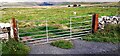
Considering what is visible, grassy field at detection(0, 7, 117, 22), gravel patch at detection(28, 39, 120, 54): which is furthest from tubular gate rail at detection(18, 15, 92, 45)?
gravel patch at detection(28, 39, 120, 54)

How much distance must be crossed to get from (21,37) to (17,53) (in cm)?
106

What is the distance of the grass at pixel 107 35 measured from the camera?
7.18 meters

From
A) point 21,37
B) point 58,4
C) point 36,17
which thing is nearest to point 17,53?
point 21,37

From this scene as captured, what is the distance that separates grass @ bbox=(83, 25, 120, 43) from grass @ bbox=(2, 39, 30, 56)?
6.85 feet

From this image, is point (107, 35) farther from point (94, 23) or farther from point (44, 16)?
point (44, 16)

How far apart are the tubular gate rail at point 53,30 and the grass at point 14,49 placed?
0.65m

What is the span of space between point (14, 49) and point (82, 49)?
1.78 meters

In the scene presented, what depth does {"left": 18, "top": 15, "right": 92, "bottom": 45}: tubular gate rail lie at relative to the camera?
7.04 m

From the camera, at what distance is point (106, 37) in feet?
24.1

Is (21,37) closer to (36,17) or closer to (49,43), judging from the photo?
(49,43)

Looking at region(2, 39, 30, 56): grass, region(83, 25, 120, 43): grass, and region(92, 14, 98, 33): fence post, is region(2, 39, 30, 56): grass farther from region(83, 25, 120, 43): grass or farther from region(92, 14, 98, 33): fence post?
region(92, 14, 98, 33): fence post

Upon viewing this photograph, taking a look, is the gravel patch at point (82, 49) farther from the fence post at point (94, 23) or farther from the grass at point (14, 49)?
the fence post at point (94, 23)

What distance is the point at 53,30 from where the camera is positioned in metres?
7.34

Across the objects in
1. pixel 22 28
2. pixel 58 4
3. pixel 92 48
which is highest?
pixel 58 4
